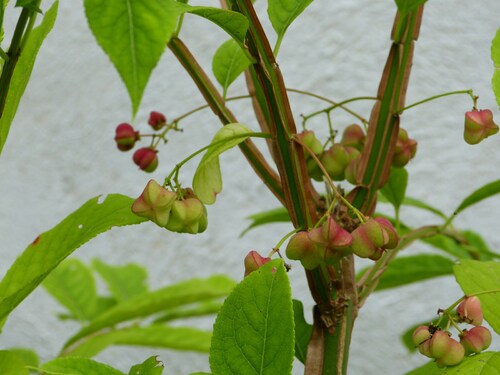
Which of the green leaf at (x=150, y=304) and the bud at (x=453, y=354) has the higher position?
the green leaf at (x=150, y=304)

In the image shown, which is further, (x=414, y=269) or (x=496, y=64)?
(x=414, y=269)

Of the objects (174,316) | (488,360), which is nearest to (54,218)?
(174,316)

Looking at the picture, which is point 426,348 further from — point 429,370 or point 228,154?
point 228,154

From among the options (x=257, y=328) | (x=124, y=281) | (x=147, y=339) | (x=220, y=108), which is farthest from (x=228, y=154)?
(x=257, y=328)

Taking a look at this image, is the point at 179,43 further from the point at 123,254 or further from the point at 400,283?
the point at 123,254

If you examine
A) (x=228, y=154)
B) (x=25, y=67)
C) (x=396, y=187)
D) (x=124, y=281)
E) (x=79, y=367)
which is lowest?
(x=79, y=367)

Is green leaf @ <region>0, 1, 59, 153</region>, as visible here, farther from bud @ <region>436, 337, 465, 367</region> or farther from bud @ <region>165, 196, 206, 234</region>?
bud @ <region>436, 337, 465, 367</region>

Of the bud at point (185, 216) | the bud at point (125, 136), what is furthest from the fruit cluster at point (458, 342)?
the bud at point (125, 136)

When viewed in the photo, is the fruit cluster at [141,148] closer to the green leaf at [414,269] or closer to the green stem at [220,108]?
the green stem at [220,108]
